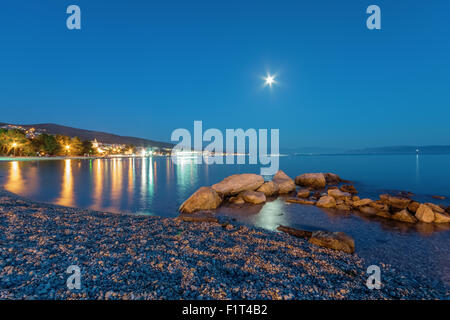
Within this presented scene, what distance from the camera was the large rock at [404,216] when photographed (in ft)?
Result: 36.0

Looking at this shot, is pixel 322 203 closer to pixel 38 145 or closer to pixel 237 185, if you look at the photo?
pixel 237 185

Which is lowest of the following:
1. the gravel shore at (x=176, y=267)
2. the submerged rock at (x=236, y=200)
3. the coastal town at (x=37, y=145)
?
the submerged rock at (x=236, y=200)

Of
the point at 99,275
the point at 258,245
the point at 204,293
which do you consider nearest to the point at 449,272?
the point at 258,245

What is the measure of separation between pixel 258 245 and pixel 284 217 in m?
5.67

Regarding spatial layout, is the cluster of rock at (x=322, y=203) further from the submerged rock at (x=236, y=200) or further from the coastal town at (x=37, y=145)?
the coastal town at (x=37, y=145)

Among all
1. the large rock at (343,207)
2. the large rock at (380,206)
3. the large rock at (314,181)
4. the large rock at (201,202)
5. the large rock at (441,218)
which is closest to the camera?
the large rock at (441,218)

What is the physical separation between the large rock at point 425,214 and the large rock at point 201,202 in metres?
11.2

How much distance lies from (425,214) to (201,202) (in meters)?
12.3

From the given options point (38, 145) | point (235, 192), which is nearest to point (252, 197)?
point (235, 192)

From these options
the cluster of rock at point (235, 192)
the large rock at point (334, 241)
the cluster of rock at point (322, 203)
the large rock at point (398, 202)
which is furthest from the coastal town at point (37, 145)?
the large rock at point (398, 202)

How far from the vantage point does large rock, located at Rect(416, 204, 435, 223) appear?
10.8 metres

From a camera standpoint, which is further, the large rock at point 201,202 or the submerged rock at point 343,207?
the submerged rock at point 343,207

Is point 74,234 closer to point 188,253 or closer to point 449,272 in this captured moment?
point 188,253
